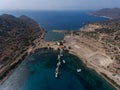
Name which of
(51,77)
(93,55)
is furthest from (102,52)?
(51,77)

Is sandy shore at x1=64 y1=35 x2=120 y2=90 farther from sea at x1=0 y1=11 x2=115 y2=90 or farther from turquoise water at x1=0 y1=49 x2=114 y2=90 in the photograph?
turquoise water at x1=0 y1=49 x2=114 y2=90

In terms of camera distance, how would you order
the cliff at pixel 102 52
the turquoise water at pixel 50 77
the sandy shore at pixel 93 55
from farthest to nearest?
the cliff at pixel 102 52
the sandy shore at pixel 93 55
the turquoise water at pixel 50 77

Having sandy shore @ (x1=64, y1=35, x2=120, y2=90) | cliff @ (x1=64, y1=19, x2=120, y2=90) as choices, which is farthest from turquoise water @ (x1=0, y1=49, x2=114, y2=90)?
cliff @ (x1=64, y1=19, x2=120, y2=90)

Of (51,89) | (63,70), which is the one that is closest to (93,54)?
(63,70)

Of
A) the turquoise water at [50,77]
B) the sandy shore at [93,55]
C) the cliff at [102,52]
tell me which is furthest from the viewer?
the cliff at [102,52]

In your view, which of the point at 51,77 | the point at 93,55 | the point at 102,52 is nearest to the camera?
the point at 51,77

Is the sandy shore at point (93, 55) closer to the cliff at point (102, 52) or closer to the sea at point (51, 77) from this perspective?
the cliff at point (102, 52)

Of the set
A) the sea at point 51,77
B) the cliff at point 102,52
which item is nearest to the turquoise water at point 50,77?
the sea at point 51,77

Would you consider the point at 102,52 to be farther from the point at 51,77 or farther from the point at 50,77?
the point at 50,77

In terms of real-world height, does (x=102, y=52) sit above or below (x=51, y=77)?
below
